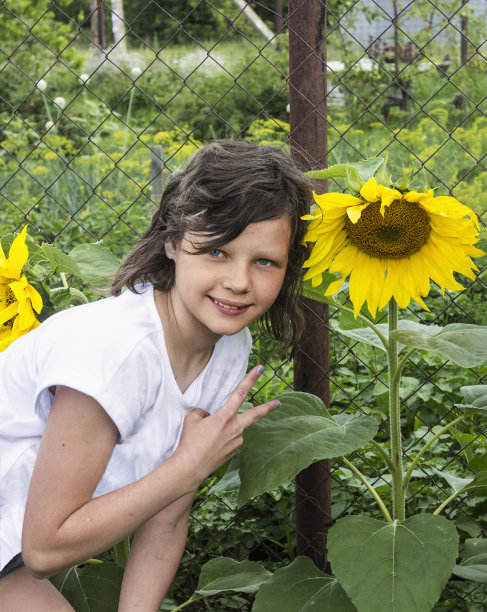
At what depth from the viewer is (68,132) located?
7031mm

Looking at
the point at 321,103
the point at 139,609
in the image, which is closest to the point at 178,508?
the point at 139,609

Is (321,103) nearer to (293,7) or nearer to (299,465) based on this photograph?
(293,7)

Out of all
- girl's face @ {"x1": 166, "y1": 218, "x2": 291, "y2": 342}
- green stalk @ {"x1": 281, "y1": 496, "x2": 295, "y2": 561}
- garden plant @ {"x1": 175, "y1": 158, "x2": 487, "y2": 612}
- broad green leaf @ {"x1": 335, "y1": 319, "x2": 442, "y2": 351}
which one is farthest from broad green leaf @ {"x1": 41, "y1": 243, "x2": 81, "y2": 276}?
green stalk @ {"x1": 281, "y1": 496, "x2": 295, "y2": 561}

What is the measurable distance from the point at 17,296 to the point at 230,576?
699mm

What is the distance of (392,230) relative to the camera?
4.59 ft

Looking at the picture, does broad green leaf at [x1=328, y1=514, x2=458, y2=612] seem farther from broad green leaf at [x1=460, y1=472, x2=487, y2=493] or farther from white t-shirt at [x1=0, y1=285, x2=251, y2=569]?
white t-shirt at [x1=0, y1=285, x2=251, y2=569]

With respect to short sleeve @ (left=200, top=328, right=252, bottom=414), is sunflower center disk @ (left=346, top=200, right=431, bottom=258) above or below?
above

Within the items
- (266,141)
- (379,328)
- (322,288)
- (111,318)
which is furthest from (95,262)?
(266,141)

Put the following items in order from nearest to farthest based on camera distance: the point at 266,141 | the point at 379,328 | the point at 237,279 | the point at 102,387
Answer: the point at 102,387
the point at 237,279
the point at 379,328
the point at 266,141

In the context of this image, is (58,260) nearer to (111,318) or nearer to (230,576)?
(111,318)

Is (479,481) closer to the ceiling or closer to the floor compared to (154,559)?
closer to the ceiling

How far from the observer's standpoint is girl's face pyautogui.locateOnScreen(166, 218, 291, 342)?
1.43m

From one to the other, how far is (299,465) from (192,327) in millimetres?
326

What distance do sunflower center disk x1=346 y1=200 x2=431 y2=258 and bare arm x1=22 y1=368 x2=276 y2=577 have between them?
50 centimetres
